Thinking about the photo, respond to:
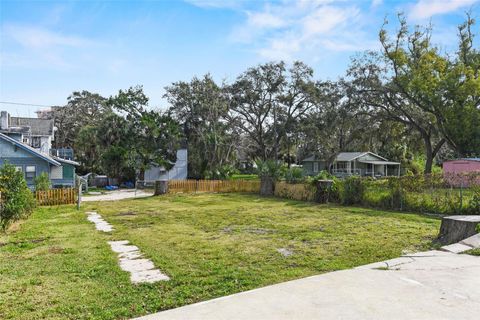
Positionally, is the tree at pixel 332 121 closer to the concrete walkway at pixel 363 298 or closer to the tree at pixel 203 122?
the tree at pixel 203 122

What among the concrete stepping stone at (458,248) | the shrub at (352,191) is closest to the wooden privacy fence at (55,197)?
the shrub at (352,191)

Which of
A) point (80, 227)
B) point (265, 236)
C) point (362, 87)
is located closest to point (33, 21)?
point (80, 227)

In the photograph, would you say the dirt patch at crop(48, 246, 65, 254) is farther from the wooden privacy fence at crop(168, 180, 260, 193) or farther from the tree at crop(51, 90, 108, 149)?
the tree at crop(51, 90, 108, 149)

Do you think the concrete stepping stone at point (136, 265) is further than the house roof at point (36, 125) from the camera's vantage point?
No

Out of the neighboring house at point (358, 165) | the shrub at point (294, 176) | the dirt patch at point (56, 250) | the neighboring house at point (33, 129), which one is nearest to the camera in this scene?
the dirt patch at point (56, 250)

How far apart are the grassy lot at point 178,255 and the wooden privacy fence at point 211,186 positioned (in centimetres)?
1236

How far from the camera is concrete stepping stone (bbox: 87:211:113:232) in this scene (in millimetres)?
9977

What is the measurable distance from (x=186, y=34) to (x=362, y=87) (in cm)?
2098

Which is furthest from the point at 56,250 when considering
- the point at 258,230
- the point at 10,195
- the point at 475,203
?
the point at 475,203

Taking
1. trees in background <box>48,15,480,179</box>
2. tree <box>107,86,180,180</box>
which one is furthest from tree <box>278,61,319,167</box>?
tree <box>107,86,180,180</box>

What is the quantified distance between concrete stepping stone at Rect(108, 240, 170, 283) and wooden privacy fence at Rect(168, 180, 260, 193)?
672 inches

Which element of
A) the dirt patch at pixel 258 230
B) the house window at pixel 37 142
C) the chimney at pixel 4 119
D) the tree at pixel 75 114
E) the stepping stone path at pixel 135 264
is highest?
the tree at pixel 75 114

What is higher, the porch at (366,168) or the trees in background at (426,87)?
the trees in background at (426,87)

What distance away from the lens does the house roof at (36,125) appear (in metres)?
32.7
